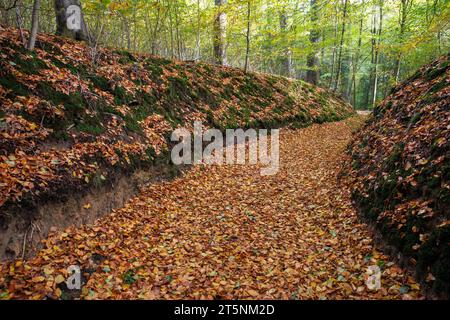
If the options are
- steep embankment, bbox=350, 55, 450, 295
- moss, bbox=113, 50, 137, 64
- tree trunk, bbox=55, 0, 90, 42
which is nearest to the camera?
steep embankment, bbox=350, 55, 450, 295

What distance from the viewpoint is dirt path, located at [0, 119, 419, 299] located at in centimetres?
386

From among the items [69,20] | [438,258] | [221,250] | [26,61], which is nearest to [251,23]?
[69,20]

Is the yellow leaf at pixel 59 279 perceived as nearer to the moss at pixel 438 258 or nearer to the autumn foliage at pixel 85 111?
the autumn foliage at pixel 85 111

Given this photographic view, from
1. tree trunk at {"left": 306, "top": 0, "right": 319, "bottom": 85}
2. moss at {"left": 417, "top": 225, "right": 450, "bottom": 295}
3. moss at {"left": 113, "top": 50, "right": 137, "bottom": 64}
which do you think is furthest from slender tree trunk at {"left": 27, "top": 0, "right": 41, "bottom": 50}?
tree trunk at {"left": 306, "top": 0, "right": 319, "bottom": 85}

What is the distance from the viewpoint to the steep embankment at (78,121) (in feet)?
14.7

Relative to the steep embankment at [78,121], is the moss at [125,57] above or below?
above

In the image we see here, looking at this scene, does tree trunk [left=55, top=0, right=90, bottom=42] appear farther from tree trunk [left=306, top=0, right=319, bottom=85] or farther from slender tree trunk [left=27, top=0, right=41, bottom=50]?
tree trunk [left=306, top=0, right=319, bottom=85]

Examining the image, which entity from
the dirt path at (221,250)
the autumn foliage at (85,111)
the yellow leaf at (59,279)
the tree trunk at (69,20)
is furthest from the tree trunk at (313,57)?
the yellow leaf at (59,279)

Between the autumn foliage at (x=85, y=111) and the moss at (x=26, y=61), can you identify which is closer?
the autumn foliage at (x=85, y=111)

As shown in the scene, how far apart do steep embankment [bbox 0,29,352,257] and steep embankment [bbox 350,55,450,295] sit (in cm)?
487

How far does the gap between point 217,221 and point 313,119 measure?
1102 centimetres

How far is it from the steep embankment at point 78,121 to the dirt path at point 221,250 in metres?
0.56

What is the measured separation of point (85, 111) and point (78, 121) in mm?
420

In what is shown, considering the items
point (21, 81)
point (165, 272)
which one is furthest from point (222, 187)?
point (21, 81)
